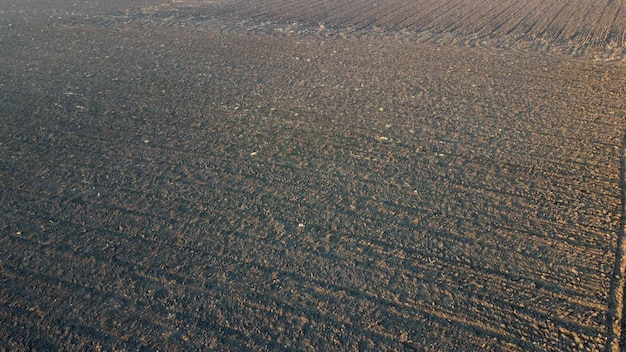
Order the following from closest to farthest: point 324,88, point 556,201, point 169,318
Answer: point 169,318, point 556,201, point 324,88

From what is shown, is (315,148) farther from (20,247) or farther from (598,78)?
(598,78)

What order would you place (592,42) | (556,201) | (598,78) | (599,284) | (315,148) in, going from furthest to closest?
(592,42), (598,78), (315,148), (556,201), (599,284)

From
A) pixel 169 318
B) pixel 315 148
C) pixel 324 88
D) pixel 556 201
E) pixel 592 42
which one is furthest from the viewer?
pixel 592 42

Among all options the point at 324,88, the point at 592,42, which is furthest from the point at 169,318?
the point at 592,42

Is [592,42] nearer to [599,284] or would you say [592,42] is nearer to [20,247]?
[599,284]

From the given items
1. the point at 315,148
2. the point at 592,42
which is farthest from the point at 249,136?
the point at 592,42

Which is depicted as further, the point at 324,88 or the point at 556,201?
the point at 324,88
